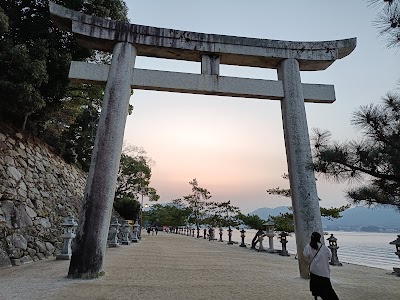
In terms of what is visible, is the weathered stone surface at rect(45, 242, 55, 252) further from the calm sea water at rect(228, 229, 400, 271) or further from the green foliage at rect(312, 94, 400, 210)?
the calm sea water at rect(228, 229, 400, 271)

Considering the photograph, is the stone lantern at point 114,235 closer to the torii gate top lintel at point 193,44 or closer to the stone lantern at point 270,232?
the stone lantern at point 270,232

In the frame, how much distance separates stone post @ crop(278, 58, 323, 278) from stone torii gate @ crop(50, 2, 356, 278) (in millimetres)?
23

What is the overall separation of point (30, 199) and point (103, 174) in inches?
235

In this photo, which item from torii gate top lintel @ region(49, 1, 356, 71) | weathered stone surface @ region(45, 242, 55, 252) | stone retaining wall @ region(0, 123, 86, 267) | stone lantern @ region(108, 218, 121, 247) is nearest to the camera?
torii gate top lintel @ region(49, 1, 356, 71)

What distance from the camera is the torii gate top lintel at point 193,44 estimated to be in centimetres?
730

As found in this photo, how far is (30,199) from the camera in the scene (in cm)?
1059

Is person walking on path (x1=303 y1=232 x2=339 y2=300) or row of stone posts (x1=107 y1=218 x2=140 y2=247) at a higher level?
row of stone posts (x1=107 y1=218 x2=140 y2=247)

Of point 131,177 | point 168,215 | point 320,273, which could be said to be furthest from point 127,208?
point 168,215

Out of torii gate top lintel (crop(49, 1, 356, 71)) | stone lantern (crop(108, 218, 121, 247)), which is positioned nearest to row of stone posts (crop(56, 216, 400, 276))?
stone lantern (crop(108, 218, 121, 247))

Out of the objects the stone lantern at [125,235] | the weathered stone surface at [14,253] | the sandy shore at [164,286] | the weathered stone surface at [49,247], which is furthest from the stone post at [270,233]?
the weathered stone surface at [14,253]

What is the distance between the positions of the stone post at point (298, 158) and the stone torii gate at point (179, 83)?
0.02 m

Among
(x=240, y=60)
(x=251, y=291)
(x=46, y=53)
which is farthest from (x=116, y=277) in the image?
(x=46, y=53)

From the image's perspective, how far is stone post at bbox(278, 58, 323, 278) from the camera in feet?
22.1

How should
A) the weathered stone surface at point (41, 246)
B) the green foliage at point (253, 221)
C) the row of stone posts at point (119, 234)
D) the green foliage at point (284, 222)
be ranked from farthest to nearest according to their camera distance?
1. the green foliage at point (253, 221)
2. the green foliage at point (284, 222)
3. the row of stone posts at point (119, 234)
4. the weathered stone surface at point (41, 246)
